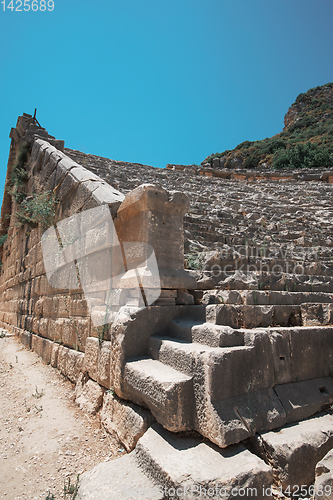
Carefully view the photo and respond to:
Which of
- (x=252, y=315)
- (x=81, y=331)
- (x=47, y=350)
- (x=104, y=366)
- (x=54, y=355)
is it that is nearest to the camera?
(x=252, y=315)

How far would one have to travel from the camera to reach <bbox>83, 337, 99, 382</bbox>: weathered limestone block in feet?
10.4

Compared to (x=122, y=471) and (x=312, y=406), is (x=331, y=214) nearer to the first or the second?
(x=312, y=406)

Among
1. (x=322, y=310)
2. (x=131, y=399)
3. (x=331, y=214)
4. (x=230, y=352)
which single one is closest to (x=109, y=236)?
(x=131, y=399)

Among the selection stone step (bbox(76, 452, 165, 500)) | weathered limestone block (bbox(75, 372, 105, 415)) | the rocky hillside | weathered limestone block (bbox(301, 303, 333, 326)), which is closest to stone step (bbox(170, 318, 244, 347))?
stone step (bbox(76, 452, 165, 500))

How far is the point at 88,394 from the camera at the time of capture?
320cm

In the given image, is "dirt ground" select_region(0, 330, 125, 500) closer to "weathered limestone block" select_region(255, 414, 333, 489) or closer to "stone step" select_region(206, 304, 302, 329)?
"weathered limestone block" select_region(255, 414, 333, 489)

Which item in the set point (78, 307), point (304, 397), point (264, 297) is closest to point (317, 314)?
point (264, 297)

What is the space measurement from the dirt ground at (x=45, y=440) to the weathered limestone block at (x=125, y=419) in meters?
0.09

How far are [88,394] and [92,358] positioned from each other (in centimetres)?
37

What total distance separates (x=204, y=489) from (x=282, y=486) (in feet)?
1.79

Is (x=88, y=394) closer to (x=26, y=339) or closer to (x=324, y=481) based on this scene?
(x=324, y=481)

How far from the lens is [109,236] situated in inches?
131

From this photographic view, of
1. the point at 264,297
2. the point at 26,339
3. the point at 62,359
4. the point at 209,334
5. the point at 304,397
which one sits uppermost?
the point at 264,297

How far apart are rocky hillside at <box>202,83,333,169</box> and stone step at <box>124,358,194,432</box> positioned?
34427mm
